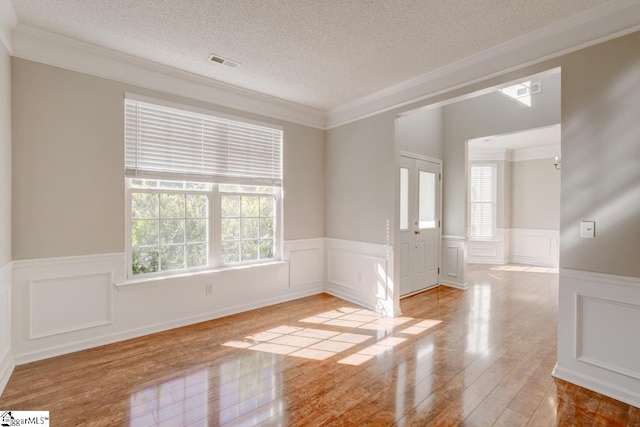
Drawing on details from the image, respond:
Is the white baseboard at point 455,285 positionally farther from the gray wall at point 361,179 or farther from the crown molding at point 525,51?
the crown molding at point 525,51

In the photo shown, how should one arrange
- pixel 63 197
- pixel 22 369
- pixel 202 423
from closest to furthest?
pixel 202 423
pixel 22 369
pixel 63 197

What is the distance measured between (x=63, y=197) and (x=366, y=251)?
11.5ft

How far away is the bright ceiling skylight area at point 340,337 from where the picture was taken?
2953 mm

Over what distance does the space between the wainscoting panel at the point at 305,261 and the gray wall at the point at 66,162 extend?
223cm

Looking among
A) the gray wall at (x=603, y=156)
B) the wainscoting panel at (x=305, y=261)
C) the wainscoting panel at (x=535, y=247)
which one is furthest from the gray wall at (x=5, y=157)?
the wainscoting panel at (x=535, y=247)

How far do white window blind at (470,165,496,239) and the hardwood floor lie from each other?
456 cm

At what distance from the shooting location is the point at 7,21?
243cm

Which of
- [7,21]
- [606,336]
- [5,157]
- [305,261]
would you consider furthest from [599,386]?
[7,21]

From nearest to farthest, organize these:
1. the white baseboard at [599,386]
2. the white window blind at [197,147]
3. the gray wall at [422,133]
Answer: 1. the white baseboard at [599,386]
2. the white window blind at [197,147]
3. the gray wall at [422,133]

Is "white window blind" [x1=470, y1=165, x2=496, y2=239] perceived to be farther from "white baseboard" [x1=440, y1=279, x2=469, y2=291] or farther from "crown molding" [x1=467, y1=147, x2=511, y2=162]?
"white baseboard" [x1=440, y1=279, x2=469, y2=291]

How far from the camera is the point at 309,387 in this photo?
238 centimetres

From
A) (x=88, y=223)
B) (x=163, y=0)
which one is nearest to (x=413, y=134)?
(x=163, y=0)

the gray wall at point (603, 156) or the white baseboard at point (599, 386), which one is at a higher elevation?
the gray wall at point (603, 156)

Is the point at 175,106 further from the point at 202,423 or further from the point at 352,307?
the point at 352,307
